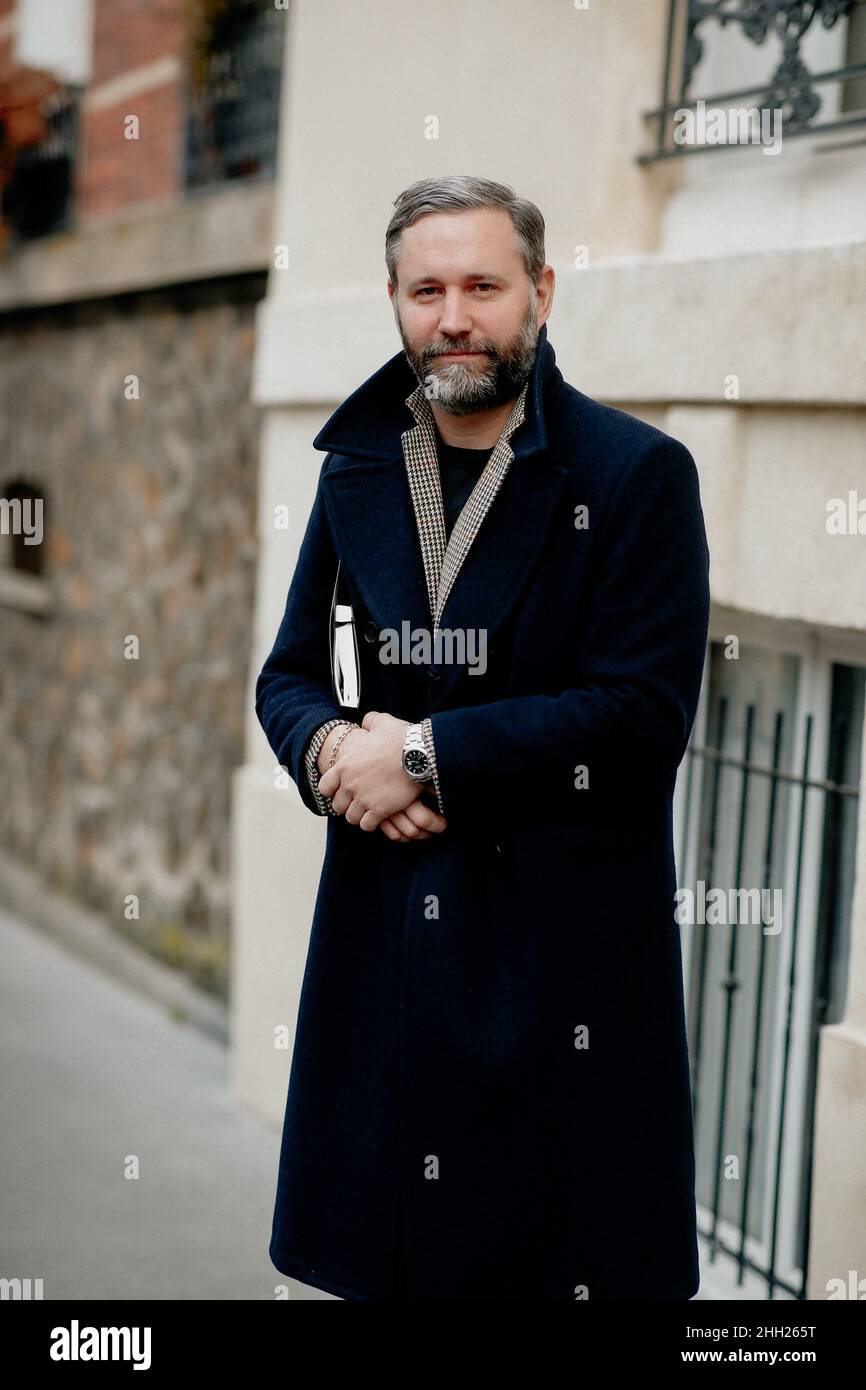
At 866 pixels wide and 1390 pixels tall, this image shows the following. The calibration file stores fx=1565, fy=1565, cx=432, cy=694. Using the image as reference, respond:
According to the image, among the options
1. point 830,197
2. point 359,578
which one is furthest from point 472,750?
point 830,197

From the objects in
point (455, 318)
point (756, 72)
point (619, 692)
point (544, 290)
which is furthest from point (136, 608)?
point (619, 692)

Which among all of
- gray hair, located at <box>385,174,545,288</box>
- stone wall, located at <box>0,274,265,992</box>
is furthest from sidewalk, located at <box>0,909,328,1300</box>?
gray hair, located at <box>385,174,545,288</box>

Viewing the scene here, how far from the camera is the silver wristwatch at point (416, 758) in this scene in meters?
2.40

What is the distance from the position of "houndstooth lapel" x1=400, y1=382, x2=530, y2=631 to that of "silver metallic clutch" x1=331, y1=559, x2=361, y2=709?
0.18 meters

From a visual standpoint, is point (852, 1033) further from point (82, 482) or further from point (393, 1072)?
point (82, 482)

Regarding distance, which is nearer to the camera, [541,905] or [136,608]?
[541,905]

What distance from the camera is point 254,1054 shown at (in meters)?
5.51

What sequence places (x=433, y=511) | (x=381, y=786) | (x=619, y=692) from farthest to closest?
(x=433, y=511) < (x=381, y=786) < (x=619, y=692)

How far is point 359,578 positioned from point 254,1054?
3.34 metres

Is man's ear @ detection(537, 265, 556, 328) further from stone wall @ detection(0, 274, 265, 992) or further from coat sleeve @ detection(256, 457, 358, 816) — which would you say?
stone wall @ detection(0, 274, 265, 992)

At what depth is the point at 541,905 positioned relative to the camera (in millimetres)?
2439

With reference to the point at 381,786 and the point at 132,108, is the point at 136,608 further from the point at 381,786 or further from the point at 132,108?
the point at 381,786

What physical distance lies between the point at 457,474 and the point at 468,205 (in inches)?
16.7

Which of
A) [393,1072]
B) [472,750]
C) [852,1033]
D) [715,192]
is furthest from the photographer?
[715,192]
